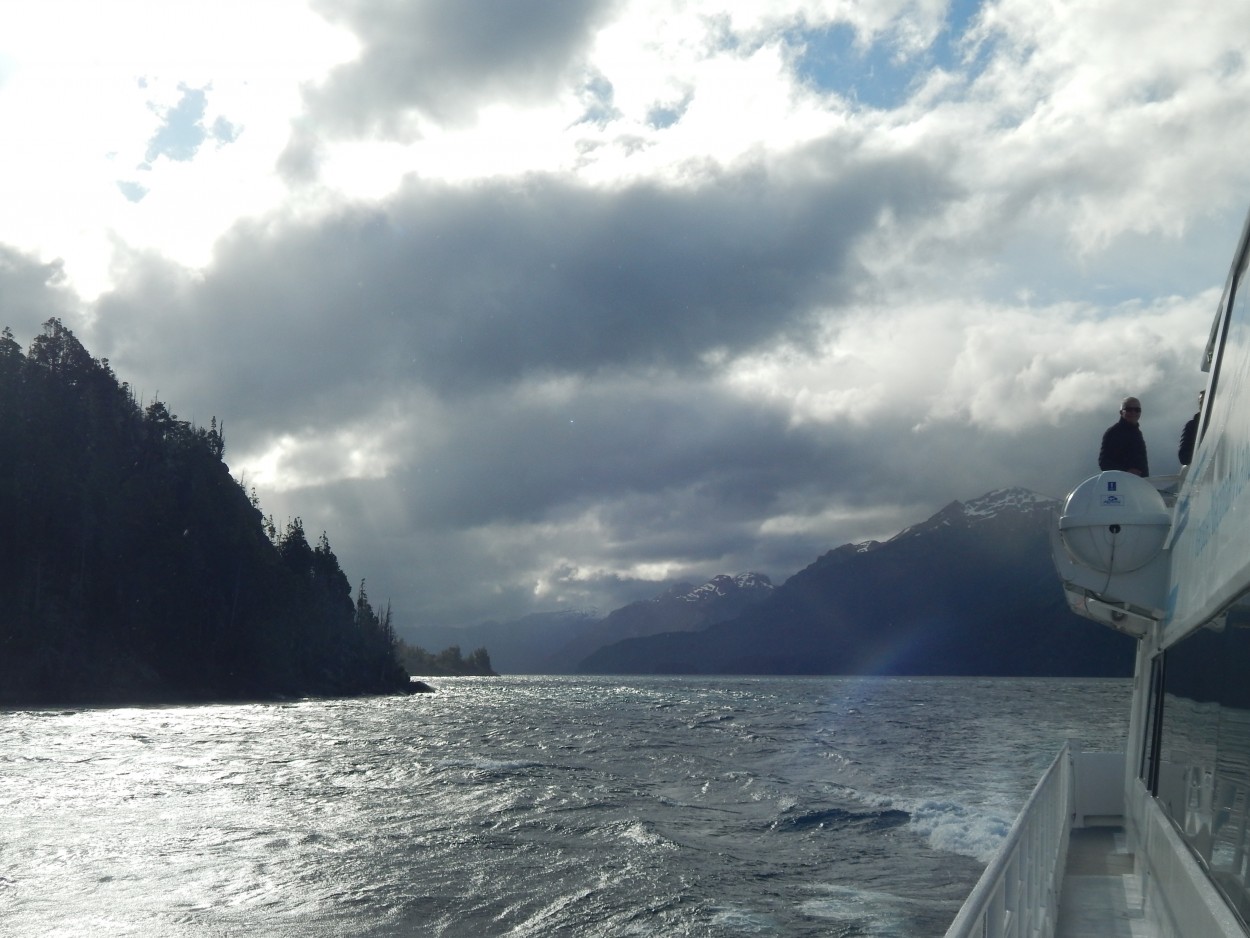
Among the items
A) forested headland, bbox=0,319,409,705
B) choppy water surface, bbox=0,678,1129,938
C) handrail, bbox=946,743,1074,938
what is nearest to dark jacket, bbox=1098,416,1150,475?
handrail, bbox=946,743,1074,938

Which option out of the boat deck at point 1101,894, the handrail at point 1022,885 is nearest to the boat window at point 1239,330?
the handrail at point 1022,885

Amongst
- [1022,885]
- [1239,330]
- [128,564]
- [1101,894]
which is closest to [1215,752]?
[1022,885]

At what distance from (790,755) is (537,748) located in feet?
40.1

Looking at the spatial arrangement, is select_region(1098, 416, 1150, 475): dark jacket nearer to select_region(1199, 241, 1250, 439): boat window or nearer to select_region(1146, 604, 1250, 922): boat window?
select_region(1146, 604, 1250, 922): boat window

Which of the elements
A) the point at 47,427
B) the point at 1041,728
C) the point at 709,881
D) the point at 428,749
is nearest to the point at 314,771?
the point at 428,749

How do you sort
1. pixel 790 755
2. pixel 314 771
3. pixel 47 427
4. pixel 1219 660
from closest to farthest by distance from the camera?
pixel 1219 660
pixel 314 771
pixel 790 755
pixel 47 427

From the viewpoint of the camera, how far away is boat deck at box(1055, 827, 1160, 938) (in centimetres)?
924

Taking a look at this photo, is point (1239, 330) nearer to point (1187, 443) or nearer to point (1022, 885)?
point (1022, 885)

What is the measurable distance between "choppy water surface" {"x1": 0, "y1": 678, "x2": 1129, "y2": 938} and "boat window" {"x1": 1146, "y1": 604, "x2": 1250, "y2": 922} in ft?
32.6

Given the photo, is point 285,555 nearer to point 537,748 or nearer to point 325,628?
point 325,628

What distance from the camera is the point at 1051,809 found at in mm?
8367

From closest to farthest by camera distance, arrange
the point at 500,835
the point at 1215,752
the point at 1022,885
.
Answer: the point at 1022,885, the point at 1215,752, the point at 500,835

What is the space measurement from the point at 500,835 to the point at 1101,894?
15988 millimetres

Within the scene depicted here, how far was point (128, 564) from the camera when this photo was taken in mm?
120875
